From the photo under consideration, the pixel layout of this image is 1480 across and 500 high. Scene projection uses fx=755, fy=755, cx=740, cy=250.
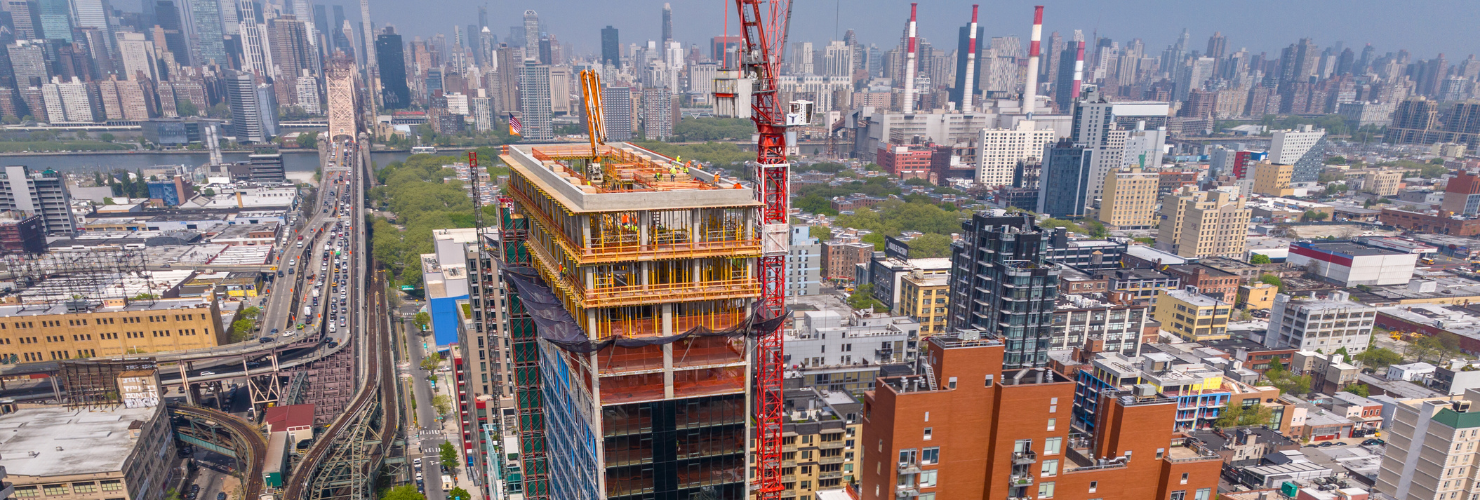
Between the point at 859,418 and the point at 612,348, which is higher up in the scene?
the point at 612,348

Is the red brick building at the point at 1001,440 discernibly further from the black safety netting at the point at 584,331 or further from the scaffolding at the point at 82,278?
the scaffolding at the point at 82,278

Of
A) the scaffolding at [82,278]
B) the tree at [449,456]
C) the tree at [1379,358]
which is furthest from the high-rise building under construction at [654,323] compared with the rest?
the scaffolding at [82,278]

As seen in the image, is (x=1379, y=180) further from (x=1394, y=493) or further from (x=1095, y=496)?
(x=1095, y=496)

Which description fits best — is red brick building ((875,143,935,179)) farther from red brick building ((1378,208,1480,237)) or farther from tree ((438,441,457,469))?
tree ((438,441,457,469))

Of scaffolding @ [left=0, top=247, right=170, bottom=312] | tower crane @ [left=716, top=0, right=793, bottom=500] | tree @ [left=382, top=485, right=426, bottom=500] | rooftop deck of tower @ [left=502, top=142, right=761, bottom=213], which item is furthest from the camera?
scaffolding @ [left=0, top=247, right=170, bottom=312]

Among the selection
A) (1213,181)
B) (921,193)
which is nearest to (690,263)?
(921,193)

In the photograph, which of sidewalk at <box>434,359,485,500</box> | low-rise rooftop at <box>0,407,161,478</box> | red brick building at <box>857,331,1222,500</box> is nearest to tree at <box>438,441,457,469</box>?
sidewalk at <box>434,359,485,500</box>
